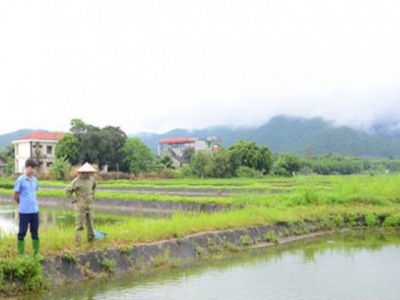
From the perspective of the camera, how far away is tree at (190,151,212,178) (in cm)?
5034

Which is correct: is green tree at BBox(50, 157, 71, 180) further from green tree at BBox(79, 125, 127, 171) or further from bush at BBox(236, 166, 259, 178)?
bush at BBox(236, 166, 259, 178)

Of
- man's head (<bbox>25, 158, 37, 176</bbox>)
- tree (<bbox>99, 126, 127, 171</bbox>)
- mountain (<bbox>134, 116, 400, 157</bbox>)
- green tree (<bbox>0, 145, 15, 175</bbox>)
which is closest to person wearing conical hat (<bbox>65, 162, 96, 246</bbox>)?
man's head (<bbox>25, 158, 37, 176</bbox>)

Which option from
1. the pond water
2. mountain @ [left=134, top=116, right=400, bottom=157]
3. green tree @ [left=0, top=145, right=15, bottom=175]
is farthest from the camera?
mountain @ [left=134, top=116, right=400, bottom=157]

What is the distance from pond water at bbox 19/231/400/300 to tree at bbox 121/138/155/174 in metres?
42.8

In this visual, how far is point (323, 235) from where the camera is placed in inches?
557

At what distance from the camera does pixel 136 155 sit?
176 feet

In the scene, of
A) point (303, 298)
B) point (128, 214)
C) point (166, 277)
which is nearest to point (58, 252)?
point (166, 277)

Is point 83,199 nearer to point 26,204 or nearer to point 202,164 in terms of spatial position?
point 26,204

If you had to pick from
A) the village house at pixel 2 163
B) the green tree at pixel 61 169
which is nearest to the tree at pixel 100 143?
the green tree at pixel 61 169

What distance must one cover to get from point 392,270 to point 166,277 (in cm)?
408

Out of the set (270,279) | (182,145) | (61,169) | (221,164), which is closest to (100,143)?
(61,169)

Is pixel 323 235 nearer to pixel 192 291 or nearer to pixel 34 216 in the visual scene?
pixel 192 291

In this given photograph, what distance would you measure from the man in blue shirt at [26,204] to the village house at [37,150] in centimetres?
5248

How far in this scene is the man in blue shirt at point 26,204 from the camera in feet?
25.4
